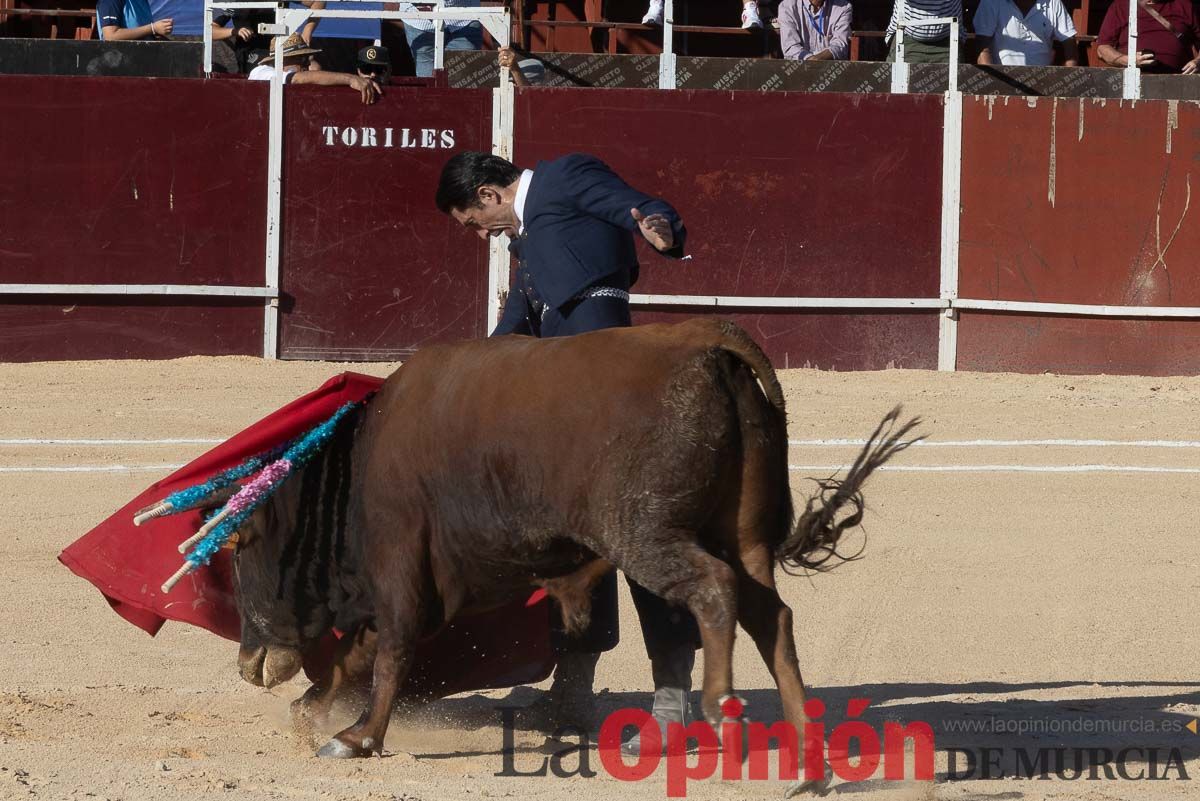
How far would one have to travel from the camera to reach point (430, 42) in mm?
9922

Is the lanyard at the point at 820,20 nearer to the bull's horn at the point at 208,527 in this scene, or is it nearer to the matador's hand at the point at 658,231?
the matador's hand at the point at 658,231

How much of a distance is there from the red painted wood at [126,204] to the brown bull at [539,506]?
234 inches

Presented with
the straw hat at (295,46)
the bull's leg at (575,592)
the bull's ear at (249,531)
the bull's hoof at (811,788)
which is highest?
the straw hat at (295,46)

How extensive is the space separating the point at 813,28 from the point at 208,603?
7.39 meters

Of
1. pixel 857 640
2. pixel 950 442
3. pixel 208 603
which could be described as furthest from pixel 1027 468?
pixel 208 603

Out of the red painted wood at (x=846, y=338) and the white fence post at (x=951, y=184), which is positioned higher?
the white fence post at (x=951, y=184)

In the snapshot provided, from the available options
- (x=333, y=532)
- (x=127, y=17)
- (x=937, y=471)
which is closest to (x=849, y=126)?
(x=937, y=471)

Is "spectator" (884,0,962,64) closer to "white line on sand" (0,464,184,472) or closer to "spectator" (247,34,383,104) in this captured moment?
"spectator" (247,34,383,104)

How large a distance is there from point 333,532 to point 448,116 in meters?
6.04

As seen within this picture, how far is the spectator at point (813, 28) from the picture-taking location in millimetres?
10375

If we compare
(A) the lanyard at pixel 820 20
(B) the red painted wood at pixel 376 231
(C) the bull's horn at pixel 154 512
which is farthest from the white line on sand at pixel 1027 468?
(A) the lanyard at pixel 820 20

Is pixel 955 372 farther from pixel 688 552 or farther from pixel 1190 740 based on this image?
pixel 688 552

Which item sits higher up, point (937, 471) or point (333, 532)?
point (333, 532)

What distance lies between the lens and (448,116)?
945 centimetres
